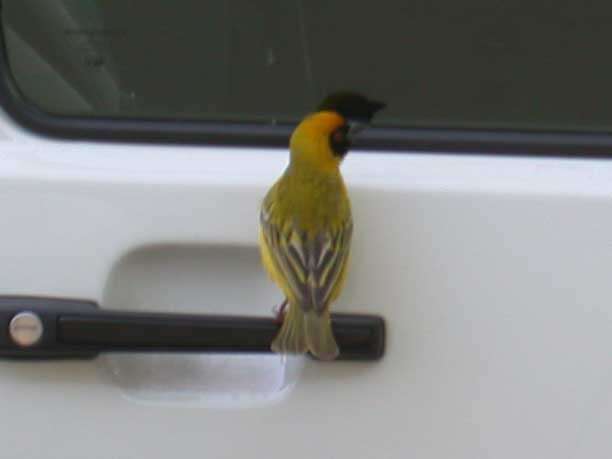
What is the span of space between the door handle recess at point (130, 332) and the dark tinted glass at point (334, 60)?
0.30 metres

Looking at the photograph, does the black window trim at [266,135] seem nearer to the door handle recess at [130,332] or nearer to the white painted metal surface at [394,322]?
the white painted metal surface at [394,322]

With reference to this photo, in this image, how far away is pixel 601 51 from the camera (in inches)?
61.0

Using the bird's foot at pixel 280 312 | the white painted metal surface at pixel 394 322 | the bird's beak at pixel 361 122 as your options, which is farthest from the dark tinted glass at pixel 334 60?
the bird's foot at pixel 280 312

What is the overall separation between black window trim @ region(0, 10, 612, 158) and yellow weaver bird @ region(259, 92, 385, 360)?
0.04 meters

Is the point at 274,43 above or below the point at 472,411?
above

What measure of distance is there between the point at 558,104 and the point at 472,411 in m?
0.46

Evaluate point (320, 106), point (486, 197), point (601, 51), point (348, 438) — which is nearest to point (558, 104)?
point (601, 51)

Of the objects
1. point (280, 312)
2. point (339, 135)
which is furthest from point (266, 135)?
point (280, 312)

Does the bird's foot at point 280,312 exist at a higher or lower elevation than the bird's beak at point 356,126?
lower

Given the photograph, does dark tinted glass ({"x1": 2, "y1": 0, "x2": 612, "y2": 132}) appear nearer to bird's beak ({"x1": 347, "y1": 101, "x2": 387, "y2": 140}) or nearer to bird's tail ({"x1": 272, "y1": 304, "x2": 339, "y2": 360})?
bird's beak ({"x1": 347, "y1": 101, "x2": 387, "y2": 140})

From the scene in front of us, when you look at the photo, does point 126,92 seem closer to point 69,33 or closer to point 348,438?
point 69,33

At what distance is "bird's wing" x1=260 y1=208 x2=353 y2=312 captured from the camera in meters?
1.42

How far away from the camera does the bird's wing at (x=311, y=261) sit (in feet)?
4.67

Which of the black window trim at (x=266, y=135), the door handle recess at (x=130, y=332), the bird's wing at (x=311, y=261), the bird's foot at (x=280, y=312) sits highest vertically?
the black window trim at (x=266, y=135)
